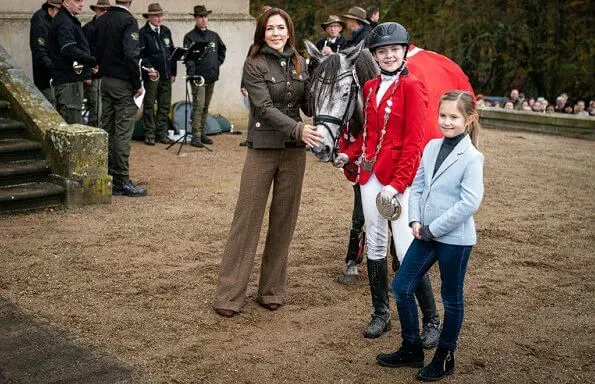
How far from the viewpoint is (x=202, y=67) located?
1390 centimetres

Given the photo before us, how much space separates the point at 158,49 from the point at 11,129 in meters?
3.92

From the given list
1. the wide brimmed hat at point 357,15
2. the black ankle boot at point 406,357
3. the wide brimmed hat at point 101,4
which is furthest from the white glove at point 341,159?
the wide brimmed hat at point 101,4

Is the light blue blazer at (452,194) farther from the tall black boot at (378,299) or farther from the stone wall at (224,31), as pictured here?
the stone wall at (224,31)

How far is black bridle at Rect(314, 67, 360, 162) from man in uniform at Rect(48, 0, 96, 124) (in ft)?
18.2

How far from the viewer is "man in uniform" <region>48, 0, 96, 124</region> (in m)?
10.4

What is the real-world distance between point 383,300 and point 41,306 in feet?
7.77

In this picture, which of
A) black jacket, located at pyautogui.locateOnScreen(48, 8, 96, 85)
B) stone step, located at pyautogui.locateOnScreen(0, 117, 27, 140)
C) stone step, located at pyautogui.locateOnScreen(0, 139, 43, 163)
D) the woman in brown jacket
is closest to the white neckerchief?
the woman in brown jacket

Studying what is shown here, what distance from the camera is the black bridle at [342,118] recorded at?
5480 millimetres

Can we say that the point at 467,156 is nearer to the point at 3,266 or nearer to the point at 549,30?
the point at 3,266

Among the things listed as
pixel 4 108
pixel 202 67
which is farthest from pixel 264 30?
pixel 202 67

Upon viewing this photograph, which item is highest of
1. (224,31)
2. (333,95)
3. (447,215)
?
(224,31)

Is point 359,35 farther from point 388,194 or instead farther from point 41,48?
point 388,194

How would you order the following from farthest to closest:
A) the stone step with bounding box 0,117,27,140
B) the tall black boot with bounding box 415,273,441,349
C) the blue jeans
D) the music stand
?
1. the music stand
2. the stone step with bounding box 0,117,27,140
3. the tall black boot with bounding box 415,273,441,349
4. the blue jeans

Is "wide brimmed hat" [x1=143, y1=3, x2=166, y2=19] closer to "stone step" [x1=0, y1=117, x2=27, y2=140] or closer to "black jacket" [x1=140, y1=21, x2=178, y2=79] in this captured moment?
"black jacket" [x1=140, y1=21, x2=178, y2=79]
